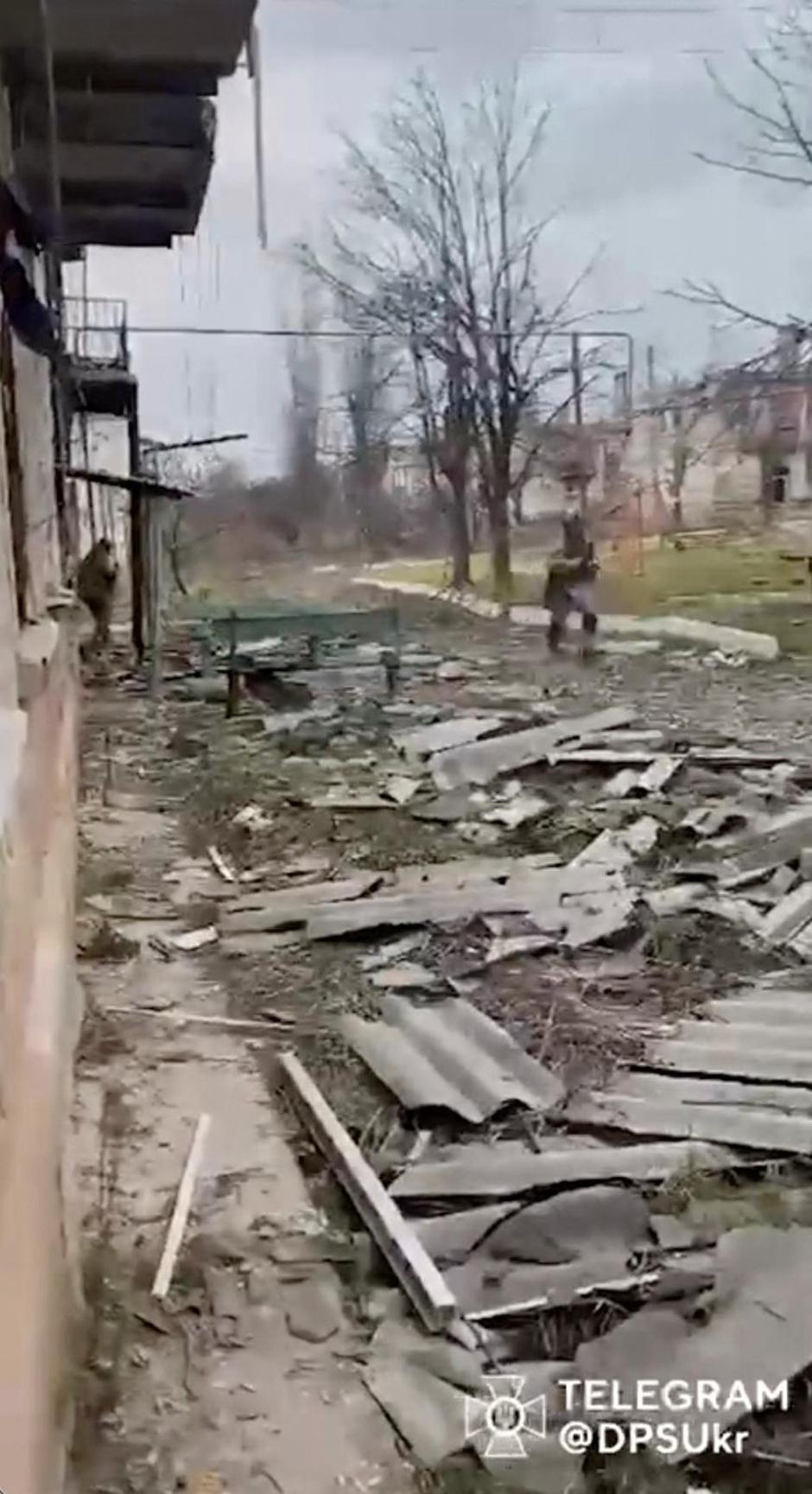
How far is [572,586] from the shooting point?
23.9ft

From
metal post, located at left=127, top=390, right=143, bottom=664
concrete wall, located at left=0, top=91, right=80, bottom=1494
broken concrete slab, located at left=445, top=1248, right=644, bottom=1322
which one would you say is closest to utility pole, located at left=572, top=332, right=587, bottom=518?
metal post, located at left=127, top=390, right=143, bottom=664

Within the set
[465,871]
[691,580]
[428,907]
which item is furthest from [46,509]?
[691,580]

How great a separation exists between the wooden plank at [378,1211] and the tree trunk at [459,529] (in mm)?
4805

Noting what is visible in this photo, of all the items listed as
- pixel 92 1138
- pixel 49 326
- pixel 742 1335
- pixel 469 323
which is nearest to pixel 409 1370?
pixel 742 1335

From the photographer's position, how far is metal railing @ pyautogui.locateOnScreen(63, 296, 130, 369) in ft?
21.5

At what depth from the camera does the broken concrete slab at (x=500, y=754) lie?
17.6 feet

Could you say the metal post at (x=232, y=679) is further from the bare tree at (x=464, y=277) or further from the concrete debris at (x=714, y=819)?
the concrete debris at (x=714, y=819)

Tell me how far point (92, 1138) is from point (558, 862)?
→ 2144 millimetres

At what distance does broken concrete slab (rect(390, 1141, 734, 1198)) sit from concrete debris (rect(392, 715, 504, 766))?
325 cm

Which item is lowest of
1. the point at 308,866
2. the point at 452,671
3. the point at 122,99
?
the point at 308,866

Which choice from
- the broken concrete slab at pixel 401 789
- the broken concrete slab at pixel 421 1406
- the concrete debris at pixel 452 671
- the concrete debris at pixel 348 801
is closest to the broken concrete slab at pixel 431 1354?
the broken concrete slab at pixel 421 1406

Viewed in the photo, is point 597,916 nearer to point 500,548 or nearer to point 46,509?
point 46,509

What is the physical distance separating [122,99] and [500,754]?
123 inches

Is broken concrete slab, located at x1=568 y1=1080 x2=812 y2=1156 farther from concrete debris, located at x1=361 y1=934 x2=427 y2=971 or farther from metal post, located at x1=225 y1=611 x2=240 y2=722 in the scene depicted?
metal post, located at x1=225 y1=611 x2=240 y2=722
